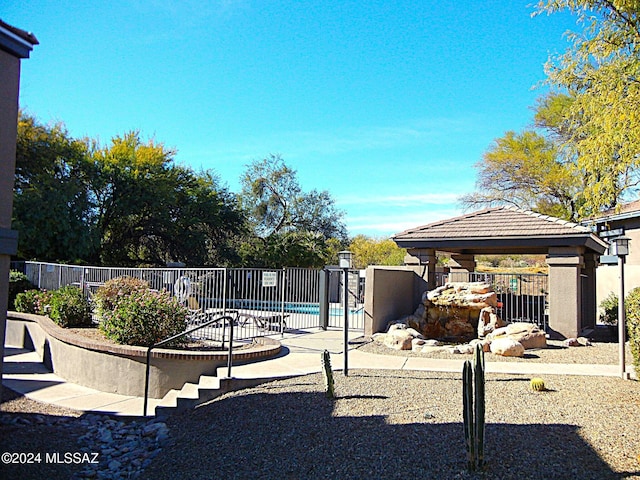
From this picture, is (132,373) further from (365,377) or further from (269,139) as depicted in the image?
(269,139)

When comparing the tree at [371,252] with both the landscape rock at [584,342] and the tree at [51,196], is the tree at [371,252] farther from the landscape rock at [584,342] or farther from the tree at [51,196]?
the landscape rock at [584,342]

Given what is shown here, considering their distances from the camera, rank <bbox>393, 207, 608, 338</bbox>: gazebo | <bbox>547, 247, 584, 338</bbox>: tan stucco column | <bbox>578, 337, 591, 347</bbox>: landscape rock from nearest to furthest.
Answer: <bbox>578, 337, 591, 347</bbox>: landscape rock → <bbox>547, 247, 584, 338</bbox>: tan stucco column → <bbox>393, 207, 608, 338</bbox>: gazebo

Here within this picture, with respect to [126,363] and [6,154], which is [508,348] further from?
[6,154]

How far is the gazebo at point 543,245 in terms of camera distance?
40.8 feet

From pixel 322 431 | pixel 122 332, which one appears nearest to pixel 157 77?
pixel 122 332

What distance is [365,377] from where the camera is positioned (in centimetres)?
817

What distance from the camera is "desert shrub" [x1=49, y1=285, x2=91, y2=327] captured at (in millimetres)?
12812

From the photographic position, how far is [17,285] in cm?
1730

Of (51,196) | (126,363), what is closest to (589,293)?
(126,363)

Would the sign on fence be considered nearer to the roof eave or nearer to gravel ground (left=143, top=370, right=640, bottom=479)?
gravel ground (left=143, top=370, right=640, bottom=479)

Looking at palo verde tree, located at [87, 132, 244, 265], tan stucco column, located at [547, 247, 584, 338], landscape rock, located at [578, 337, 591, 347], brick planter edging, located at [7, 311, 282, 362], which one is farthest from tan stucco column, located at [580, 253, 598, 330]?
palo verde tree, located at [87, 132, 244, 265]

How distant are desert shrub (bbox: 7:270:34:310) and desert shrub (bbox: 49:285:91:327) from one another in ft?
16.3

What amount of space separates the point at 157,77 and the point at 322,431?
11703 mm

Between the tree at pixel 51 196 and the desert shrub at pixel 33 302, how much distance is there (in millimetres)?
4407
